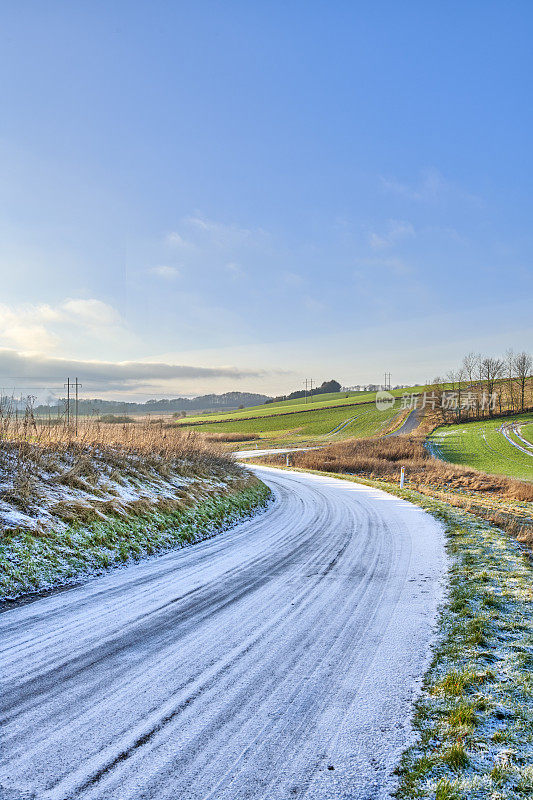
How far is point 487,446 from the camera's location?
4844 cm

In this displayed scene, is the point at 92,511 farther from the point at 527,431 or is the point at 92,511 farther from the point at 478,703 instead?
the point at 527,431

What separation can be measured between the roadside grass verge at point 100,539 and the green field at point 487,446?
28.0m

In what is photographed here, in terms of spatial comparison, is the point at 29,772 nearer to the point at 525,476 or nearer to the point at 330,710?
the point at 330,710

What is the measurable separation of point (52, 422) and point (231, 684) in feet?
33.3

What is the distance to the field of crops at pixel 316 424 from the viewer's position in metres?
67.0

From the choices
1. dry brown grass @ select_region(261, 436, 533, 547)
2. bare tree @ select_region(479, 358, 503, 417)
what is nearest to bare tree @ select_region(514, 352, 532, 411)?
bare tree @ select_region(479, 358, 503, 417)

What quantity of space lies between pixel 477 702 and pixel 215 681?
2236 millimetres

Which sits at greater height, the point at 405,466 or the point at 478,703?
the point at 478,703

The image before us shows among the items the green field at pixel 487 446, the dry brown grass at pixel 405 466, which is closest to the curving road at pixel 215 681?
the dry brown grass at pixel 405 466

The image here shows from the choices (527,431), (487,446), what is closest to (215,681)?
(487,446)

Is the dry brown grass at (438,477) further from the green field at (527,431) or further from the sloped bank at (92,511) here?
the green field at (527,431)

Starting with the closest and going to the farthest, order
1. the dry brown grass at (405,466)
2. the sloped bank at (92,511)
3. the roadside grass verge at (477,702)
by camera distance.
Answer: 1. the roadside grass verge at (477,702)
2. the sloped bank at (92,511)
3. the dry brown grass at (405,466)

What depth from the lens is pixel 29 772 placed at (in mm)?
2727

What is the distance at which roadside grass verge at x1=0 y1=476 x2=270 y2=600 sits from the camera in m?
6.06
